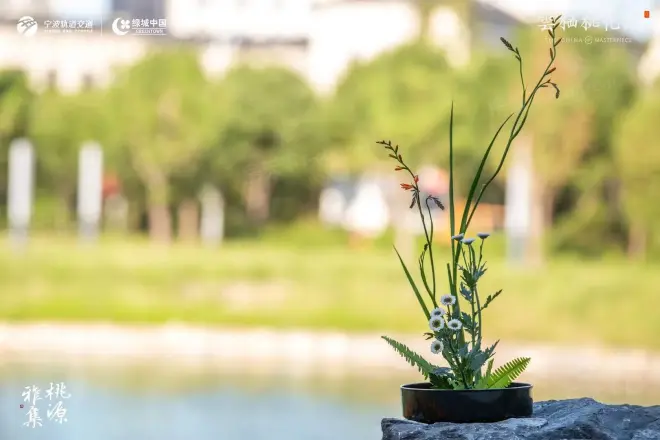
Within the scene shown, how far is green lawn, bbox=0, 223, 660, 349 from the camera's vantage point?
15.5 meters

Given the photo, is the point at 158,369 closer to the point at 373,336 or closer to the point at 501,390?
the point at 373,336

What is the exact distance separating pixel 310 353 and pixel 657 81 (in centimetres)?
1129

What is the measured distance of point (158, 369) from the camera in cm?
1118

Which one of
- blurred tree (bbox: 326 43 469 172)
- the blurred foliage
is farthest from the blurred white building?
blurred tree (bbox: 326 43 469 172)

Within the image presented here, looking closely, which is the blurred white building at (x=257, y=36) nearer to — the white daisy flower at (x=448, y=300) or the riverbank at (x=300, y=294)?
the riverbank at (x=300, y=294)

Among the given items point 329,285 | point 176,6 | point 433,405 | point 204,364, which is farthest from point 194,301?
point 176,6

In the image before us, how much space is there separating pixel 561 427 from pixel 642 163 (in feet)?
62.7

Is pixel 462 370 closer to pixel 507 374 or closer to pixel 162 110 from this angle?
pixel 507 374

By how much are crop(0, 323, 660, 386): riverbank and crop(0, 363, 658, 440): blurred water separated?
0.84 m

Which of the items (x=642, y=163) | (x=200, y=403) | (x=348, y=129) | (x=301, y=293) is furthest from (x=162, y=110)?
(x=200, y=403)

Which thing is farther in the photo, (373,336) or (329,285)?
(329,285)

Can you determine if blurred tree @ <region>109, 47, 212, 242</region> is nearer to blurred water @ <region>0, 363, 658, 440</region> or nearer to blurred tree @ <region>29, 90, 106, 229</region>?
blurred tree @ <region>29, 90, 106, 229</region>

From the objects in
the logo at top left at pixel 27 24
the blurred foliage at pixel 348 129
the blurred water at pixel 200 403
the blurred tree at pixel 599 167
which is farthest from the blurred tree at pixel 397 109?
the logo at top left at pixel 27 24

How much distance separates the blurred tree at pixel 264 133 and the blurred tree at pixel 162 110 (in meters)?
1.20
